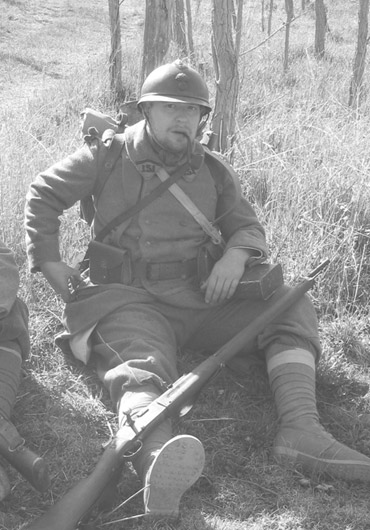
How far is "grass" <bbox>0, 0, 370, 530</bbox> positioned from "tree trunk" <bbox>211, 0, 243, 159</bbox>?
0.70 ft

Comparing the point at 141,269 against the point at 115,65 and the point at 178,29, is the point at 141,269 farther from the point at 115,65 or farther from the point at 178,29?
the point at 178,29

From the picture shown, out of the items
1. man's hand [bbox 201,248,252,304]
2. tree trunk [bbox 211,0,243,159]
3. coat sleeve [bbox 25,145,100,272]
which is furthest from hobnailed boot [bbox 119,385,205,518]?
tree trunk [bbox 211,0,243,159]

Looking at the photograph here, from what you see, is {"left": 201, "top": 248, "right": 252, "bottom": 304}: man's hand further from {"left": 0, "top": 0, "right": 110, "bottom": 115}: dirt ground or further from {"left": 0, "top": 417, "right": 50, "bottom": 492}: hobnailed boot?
{"left": 0, "top": 0, "right": 110, "bottom": 115}: dirt ground

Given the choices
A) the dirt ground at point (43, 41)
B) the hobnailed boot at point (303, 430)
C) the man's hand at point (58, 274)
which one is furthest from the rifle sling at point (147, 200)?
the dirt ground at point (43, 41)

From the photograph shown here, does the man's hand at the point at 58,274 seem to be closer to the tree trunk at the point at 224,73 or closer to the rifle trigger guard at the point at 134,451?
the rifle trigger guard at the point at 134,451

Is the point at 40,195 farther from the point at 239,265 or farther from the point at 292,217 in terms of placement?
the point at 292,217

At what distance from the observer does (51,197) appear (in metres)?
3.94

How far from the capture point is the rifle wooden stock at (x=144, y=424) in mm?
2764

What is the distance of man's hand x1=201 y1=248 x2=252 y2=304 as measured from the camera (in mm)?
4000

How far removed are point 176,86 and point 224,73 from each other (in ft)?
6.59

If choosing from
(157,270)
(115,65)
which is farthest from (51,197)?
(115,65)

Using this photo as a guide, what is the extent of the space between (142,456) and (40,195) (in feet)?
5.02

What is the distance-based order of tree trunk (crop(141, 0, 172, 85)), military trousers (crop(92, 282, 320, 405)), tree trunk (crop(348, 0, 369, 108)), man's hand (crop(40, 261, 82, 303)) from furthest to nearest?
tree trunk (crop(348, 0, 369, 108)), tree trunk (crop(141, 0, 172, 85)), man's hand (crop(40, 261, 82, 303)), military trousers (crop(92, 282, 320, 405))

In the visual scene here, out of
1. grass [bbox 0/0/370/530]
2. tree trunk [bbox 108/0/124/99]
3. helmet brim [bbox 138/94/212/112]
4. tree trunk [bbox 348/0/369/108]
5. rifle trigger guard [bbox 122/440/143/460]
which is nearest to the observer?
rifle trigger guard [bbox 122/440/143/460]
